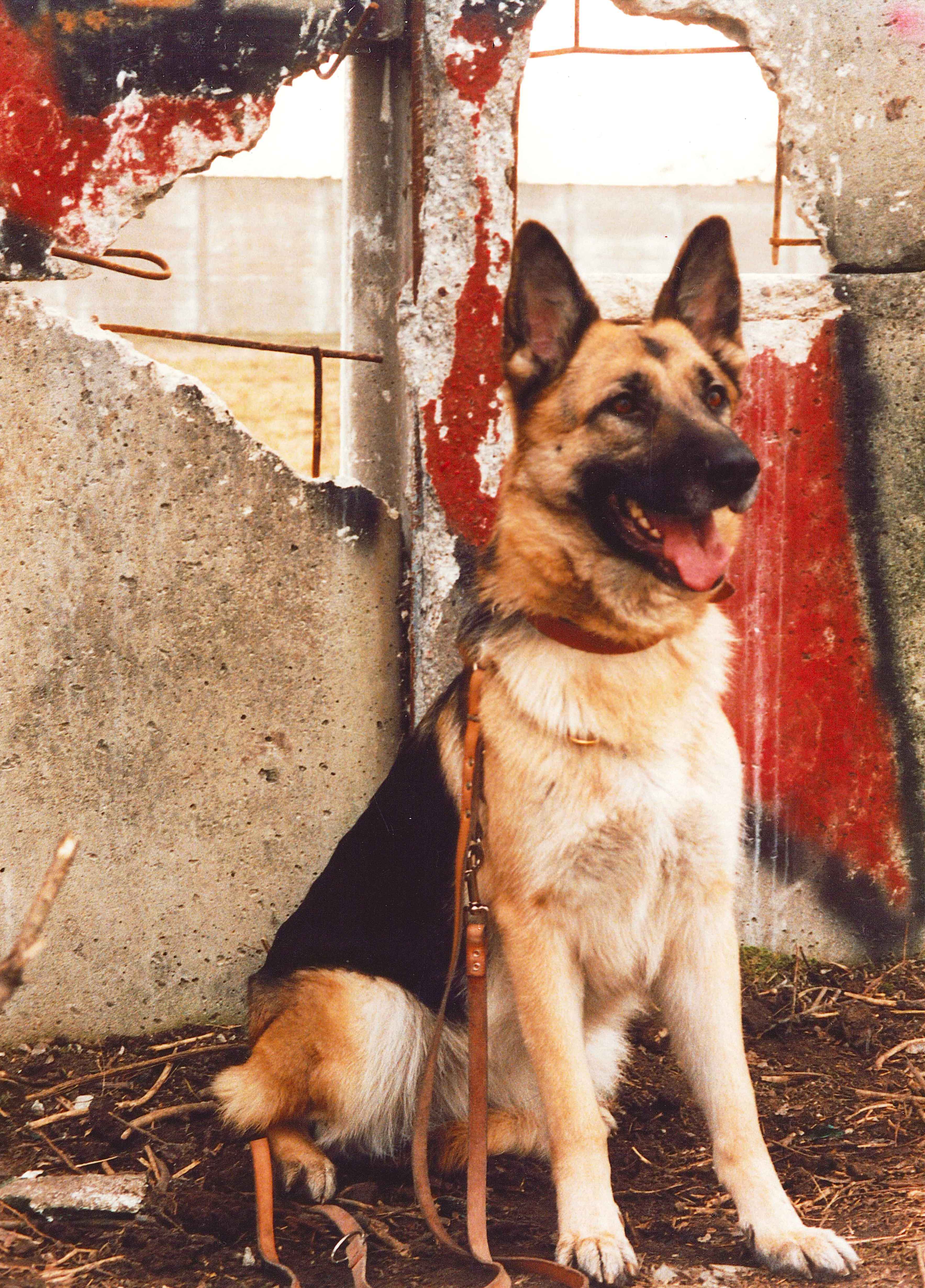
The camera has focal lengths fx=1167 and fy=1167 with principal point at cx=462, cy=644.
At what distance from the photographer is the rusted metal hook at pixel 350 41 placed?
3133 millimetres

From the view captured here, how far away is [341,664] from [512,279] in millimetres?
1310

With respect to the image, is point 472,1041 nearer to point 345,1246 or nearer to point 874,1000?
point 345,1246

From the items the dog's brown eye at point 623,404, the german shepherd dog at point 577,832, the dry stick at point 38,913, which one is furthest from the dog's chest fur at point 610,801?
the dry stick at point 38,913

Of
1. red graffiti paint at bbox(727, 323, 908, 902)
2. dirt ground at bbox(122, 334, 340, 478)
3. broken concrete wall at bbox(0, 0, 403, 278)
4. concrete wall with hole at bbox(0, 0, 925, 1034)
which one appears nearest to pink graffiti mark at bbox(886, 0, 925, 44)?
concrete wall with hole at bbox(0, 0, 925, 1034)

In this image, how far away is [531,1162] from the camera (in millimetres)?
2691

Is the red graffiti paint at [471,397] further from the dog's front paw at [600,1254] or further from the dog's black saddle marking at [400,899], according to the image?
the dog's front paw at [600,1254]

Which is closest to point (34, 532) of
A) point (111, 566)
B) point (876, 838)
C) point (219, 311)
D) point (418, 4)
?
point (111, 566)

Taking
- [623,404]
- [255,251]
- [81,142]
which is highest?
[255,251]

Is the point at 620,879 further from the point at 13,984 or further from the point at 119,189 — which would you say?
the point at 119,189

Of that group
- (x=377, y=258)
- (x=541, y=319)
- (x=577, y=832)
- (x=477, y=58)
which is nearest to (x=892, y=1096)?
(x=577, y=832)

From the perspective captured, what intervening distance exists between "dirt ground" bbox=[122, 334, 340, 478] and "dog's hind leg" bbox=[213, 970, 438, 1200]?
8.11 meters

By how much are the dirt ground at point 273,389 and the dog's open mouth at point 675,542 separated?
8199 mm

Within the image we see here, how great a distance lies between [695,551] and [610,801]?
52 centimetres

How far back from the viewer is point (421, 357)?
323 centimetres
